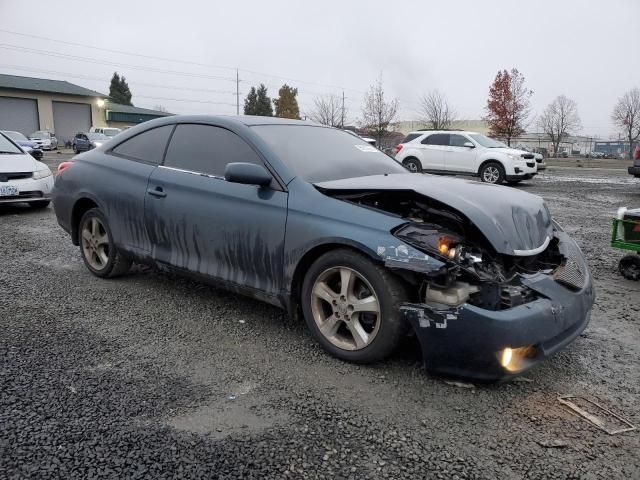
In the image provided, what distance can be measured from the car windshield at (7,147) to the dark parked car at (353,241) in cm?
606

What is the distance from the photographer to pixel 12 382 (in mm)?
2893

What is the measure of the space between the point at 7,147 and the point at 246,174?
7959mm

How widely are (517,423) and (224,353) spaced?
71.2 inches

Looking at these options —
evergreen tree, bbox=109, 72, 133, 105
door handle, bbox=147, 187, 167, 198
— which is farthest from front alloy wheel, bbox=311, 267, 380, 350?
evergreen tree, bbox=109, 72, 133, 105

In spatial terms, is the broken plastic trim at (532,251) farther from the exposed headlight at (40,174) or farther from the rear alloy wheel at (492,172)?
the rear alloy wheel at (492,172)

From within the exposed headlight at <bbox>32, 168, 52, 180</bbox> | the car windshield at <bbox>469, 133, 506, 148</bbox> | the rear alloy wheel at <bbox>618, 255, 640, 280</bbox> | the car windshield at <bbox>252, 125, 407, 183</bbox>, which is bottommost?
the rear alloy wheel at <bbox>618, 255, 640, 280</bbox>

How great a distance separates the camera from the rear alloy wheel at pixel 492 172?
15258 mm

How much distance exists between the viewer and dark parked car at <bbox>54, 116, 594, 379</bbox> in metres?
2.78

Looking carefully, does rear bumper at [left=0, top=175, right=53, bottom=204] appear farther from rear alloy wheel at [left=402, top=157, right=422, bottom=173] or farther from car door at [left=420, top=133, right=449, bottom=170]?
car door at [left=420, top=133, right=449, bottom=170]

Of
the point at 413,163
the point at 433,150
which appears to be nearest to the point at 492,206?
the point at 433,150

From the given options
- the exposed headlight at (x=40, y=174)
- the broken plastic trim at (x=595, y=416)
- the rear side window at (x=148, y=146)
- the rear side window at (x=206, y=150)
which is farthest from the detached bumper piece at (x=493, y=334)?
the exposed headlight at (x=40, y=174)

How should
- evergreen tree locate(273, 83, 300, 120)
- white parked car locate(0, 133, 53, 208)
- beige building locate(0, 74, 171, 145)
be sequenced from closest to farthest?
1. white parked car locate(0, 133, 53, 208)
2. beige building locate(0, 74, 171, 145)
3. evergreen tree locate(273, 83, 300, 120)

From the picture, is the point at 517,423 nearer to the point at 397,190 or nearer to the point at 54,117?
the point at 397,190

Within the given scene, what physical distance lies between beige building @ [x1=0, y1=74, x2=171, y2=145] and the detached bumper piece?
49608mm
